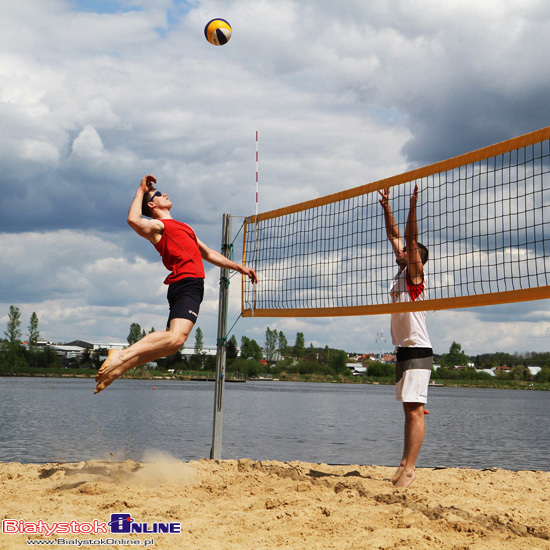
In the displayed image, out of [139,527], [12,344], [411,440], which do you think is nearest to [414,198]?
[411,440]

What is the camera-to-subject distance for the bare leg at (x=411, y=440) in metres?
5.40

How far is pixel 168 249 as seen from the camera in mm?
5457

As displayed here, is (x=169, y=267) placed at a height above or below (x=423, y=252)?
below

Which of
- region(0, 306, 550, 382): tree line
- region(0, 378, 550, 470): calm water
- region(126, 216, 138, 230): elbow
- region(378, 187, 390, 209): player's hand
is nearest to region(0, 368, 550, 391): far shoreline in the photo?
region(0, 306, 550, 382): tree line

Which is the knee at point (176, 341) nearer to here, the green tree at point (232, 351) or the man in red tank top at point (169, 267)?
the man in red tank top at point (169, 267)

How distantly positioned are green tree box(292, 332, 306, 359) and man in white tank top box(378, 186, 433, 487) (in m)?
109

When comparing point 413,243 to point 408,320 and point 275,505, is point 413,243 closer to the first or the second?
point 408,320

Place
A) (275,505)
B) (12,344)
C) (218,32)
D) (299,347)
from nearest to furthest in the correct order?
1. (275,505)
2. (218,32)
3. (12,344)
4. (299,347)

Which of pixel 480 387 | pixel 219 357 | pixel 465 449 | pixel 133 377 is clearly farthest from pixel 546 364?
pixel 219 357

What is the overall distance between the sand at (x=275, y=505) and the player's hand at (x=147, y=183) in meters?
2.58

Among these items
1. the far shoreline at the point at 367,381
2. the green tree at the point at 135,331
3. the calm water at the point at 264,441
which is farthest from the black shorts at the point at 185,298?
the green tree at the point at 135,331

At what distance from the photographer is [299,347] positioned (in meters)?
119

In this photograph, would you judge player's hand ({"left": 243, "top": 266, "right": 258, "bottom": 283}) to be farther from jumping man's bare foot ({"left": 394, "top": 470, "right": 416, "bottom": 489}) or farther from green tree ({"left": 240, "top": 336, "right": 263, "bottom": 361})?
green tree ({"left": 240, "top": 336, "right": 263, "bottom": 361})

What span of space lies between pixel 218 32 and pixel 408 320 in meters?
4.11
